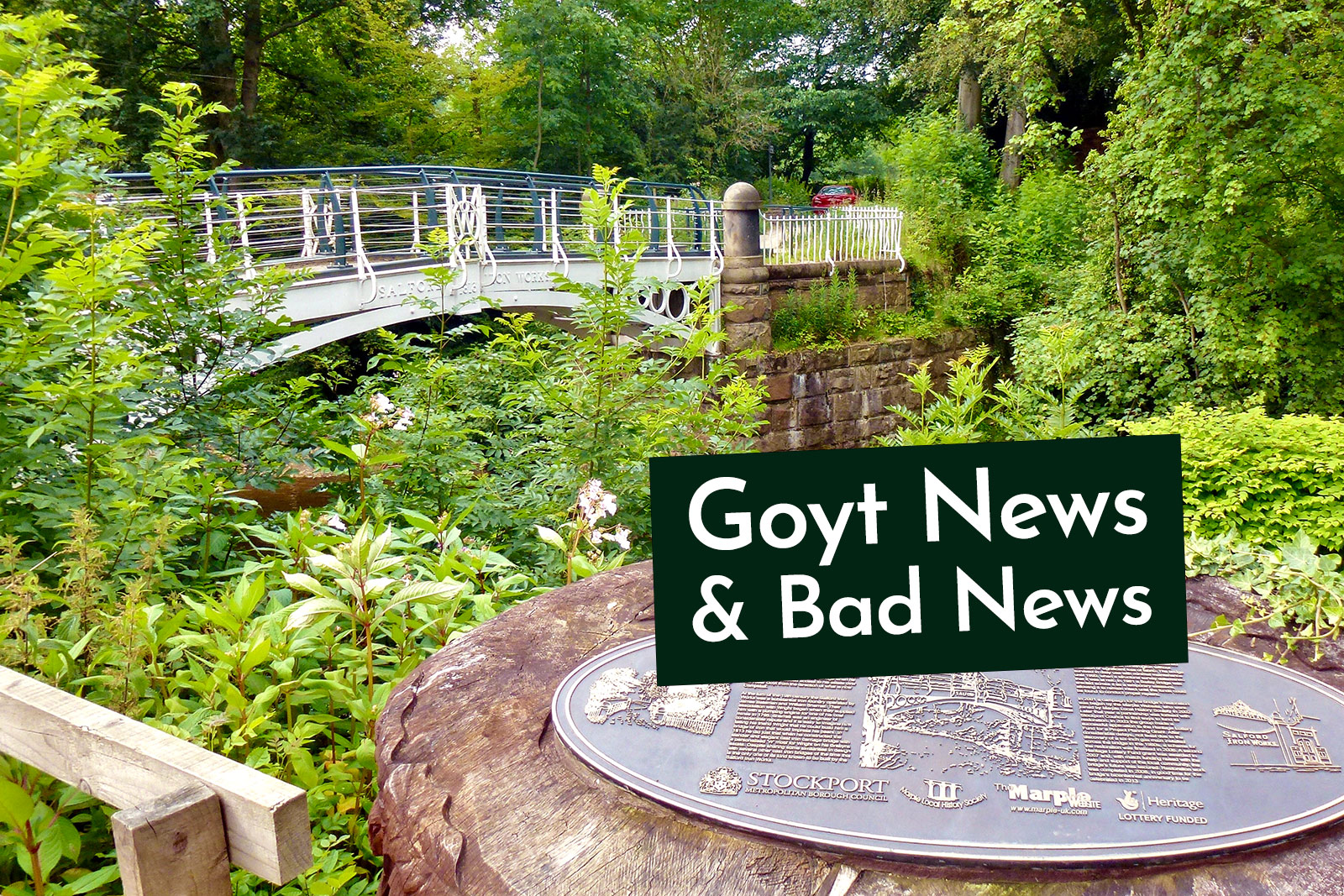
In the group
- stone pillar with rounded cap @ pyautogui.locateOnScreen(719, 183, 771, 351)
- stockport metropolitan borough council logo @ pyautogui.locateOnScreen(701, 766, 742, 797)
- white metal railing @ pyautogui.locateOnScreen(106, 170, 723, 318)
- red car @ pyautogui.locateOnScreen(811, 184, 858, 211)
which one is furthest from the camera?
red car @ pyautogui.locateOnScreen(811, 184, 858, 211)

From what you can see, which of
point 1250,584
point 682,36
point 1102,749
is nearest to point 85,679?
point 1102,749

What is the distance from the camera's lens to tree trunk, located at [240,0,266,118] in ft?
61.9

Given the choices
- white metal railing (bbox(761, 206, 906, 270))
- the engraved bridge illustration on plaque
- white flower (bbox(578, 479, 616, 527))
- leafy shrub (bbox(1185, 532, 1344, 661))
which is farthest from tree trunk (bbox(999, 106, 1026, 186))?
the engraved bridge illustration on plaque

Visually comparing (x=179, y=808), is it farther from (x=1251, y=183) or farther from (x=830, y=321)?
(x=830, y=321)

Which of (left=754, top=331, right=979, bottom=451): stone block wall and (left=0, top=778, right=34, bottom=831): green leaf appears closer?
(left=0, top=778, right=34, bottom=831): green leaf

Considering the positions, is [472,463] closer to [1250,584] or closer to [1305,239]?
[1250,584]

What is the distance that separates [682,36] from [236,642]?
27268 mm

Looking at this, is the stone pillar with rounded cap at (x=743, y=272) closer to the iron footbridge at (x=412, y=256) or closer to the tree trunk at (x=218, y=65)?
the iron footbridge at (x=412, y=256)

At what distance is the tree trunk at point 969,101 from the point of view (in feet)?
62.5

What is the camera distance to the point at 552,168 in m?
22.1

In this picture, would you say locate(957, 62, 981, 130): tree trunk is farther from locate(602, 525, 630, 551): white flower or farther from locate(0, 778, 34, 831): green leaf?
locate(0, 778, 34, 831): green leaf

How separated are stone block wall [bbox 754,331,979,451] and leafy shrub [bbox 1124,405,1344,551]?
223 inches

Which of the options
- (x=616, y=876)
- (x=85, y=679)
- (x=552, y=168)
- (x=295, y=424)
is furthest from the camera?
(x=552, y=168)

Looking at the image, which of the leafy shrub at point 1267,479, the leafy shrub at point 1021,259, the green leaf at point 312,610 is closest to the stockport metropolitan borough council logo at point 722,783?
the green leaf at point 312,610
